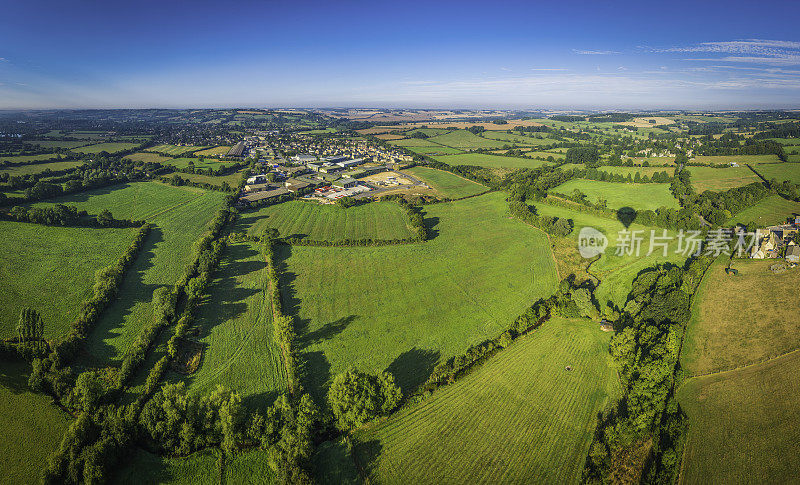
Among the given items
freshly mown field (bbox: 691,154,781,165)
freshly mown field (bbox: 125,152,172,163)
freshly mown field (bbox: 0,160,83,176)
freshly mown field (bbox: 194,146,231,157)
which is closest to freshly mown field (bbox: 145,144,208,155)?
freshly mown field (bbox: 194,146,231,157)

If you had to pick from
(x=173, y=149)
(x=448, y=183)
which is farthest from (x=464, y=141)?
(x=173, y=149)

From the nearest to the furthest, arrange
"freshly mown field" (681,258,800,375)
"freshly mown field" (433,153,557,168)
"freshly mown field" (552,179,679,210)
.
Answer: "freshly mown field" (681,258,800,375)
"freshly mown field" (552,179,679,210)
"freshly mown field" (433,153,557,168)

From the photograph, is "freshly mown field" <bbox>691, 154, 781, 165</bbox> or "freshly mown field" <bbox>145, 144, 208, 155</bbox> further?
"freshly mown field" <bbox>145, 144, 208, 155</bbox>

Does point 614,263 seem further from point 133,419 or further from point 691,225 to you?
point 133,419

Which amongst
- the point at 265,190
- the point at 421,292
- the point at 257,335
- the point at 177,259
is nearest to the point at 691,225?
the point at 421,292

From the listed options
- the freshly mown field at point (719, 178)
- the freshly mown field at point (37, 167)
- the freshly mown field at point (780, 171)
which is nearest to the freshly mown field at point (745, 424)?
the freshly mown field at point (719, 178)

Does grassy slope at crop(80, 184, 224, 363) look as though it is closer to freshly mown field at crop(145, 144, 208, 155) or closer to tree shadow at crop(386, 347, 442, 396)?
tree shadow at crop(386, 347, 442, 396)
